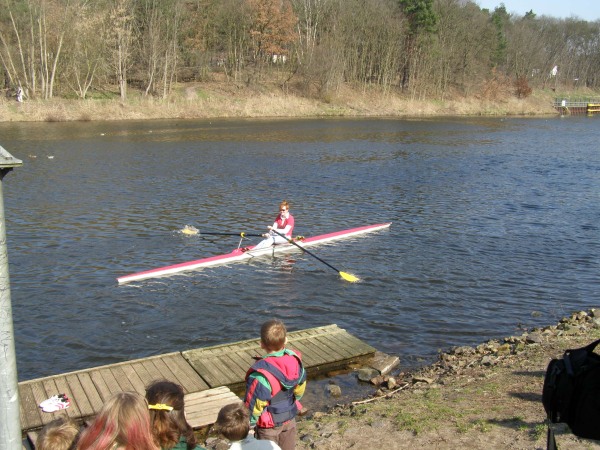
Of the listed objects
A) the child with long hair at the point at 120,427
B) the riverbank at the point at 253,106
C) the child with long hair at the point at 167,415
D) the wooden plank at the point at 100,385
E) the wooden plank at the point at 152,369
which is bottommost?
the wooden plank at the point at 152,369

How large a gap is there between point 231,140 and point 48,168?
14992 millimetres

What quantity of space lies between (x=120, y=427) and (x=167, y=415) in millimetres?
699

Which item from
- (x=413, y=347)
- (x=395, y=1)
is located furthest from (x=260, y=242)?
(x=395, y=1)

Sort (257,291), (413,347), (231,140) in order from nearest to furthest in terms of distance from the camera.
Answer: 1. (413,347)
2. (257,291)
3. (231,140)

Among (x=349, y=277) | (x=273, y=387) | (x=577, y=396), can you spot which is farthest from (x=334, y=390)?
(x=577, y=396)

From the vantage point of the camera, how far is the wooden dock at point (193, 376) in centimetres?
835

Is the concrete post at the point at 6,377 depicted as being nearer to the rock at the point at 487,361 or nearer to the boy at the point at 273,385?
the boy at the point at 273,385

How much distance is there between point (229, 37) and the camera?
7069 cm

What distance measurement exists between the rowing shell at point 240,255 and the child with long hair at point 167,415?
A: 10.9 m

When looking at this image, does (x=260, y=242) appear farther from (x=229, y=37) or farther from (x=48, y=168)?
(x=229, y=37)

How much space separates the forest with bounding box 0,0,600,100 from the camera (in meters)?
55.4

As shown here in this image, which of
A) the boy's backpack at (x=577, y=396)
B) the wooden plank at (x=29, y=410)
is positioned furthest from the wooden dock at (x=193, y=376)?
the boy's backpack at (x=577, y=396)

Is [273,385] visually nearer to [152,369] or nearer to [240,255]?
[152,369]

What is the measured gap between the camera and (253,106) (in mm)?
62750
